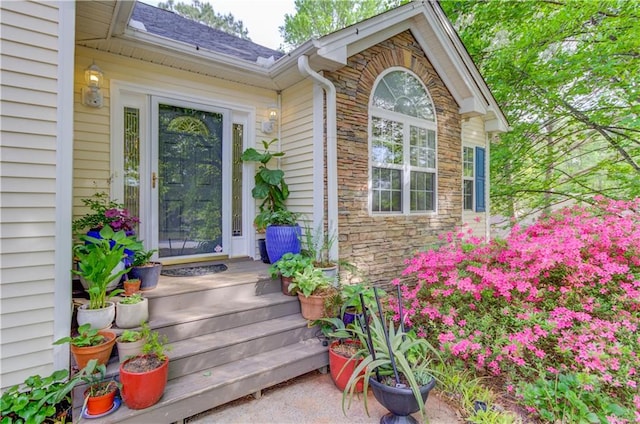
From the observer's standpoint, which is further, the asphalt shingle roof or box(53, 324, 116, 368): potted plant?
the asphalt shingle roof

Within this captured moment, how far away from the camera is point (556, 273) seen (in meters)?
2.73

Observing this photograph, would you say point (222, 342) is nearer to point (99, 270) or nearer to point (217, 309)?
point (217, 309)

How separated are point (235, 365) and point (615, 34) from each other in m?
8.69

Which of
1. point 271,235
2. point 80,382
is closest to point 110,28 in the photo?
point 271,235

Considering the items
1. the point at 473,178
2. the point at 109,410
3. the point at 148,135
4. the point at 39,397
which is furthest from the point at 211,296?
the point at 473,178

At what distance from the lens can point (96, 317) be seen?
2.16 meters

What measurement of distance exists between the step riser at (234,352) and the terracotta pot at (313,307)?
0.42ft

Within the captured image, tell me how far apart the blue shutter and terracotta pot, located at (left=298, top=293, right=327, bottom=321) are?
4715 millimetres

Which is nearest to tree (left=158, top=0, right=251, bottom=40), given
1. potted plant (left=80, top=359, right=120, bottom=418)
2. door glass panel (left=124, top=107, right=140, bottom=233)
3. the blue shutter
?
the blue shutter

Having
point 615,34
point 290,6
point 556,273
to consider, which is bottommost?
point 556,273

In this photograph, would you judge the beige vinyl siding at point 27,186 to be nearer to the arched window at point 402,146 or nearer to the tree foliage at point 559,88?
the arched window at point 402,146

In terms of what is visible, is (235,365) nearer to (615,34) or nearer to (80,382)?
(80,382)

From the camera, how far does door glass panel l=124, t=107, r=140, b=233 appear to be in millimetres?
3461

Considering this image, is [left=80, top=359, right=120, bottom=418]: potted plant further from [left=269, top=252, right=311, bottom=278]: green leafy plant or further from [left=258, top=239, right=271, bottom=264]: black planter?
[left=258, top=239, right=271, bottom=264]: black planter
